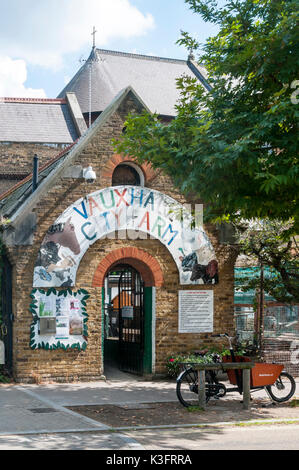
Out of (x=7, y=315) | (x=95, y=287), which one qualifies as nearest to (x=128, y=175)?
(x=95, y=287)

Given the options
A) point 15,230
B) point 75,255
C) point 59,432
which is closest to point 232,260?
point 75,255

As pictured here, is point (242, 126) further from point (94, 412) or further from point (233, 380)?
point (94, 412)

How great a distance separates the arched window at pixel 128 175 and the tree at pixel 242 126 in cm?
345

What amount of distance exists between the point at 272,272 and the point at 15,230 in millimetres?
6851

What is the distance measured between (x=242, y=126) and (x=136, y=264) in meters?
5.80

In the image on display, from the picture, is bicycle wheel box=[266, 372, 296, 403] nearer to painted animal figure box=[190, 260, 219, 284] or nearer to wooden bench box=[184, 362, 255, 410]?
wooden bench box=[184, 362, 255, 410]

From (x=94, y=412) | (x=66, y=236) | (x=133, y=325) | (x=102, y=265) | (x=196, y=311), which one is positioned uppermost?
(x=66, y=236)

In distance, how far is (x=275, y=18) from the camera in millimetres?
11148

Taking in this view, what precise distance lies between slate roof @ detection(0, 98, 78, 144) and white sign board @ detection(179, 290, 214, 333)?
10.2 metres

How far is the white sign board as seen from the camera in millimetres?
15672

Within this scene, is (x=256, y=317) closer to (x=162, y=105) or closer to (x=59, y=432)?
(x=59, y=432)

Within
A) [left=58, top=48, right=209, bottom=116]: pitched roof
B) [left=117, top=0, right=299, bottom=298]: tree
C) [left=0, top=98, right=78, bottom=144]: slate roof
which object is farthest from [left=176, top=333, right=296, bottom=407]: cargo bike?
[left=58, top=48, right=209, bottom=116]: pitched roof

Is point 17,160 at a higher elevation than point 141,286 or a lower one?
higher

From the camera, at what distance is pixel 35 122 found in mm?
24234
